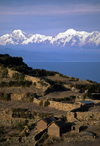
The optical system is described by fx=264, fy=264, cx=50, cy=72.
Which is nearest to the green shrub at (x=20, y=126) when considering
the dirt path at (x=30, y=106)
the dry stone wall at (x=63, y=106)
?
the dirt path at (x=30, y=106)

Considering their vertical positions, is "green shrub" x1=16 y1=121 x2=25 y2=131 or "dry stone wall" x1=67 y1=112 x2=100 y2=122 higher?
"dry stone wall" x1=67 y1=112 x2=100 y2=122

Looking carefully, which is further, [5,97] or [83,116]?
[5,97]

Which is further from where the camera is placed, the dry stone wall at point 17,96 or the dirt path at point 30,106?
the dry stone wall at point 17,96

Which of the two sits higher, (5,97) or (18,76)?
(18,76)

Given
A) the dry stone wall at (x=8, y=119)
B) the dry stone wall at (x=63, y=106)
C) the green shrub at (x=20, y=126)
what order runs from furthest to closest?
the dry stone wall at (x=63, y=106), the dry stone wall at (x=8, y=119), the green shrub at (x=20, y=126)

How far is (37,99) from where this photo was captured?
25.3 metres

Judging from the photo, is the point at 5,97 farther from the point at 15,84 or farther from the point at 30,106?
the point at 15,84

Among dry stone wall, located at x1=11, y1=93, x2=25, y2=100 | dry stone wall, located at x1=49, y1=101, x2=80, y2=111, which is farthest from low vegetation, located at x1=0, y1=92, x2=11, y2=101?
dry stone wall, located at x1=49, y1=101, x2=80, y2=111

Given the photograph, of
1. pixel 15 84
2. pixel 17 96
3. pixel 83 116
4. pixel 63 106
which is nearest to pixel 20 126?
pixel 83 116

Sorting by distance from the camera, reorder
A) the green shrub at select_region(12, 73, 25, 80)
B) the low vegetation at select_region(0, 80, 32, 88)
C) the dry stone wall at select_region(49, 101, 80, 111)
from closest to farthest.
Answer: the dry stone wall at select_region(49, 101, 80, 111) → the low vegetation at select_region(0, 80, 32, 88) → the green shrub at select_region(12, 73, 25, 80)

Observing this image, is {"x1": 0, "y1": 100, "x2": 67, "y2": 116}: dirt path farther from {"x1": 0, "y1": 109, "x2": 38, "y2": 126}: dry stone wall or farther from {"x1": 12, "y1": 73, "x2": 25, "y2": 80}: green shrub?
{"x1": 12, "y1": 73, "x2": 25, "y2": 80}: green shrub

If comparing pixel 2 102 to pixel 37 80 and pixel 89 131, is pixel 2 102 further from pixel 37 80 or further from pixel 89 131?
pixel 89 131

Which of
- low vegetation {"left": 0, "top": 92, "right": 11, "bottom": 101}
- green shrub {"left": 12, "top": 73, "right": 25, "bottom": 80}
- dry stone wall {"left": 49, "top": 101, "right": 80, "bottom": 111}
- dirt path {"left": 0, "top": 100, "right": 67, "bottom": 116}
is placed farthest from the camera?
green shrub {"left": 12, "top": 73, "right": 25, "bottom": 80}

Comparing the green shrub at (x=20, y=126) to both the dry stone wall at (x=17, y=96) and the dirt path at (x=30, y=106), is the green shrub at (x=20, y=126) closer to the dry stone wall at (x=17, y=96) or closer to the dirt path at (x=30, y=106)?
the dirt path at (x=30, y=106)
